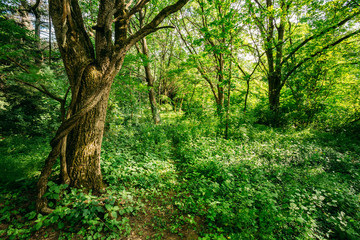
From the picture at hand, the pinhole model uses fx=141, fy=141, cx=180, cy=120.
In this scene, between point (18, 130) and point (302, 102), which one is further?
point (302, 102)

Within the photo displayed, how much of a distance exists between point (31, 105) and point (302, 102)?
50.0 feet

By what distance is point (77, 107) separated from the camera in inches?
95.3

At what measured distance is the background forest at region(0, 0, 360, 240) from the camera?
90.5 inches

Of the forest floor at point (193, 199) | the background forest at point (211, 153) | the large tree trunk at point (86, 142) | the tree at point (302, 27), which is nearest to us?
the forest floor at point (193, 199)

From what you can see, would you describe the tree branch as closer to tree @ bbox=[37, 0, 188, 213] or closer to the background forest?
the background forest

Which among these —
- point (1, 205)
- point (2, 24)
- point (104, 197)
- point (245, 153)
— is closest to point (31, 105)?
point (2, 24)

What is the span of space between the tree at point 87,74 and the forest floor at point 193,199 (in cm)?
30

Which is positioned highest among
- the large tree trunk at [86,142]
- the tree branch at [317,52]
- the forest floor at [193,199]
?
the tree branch at [317,52]

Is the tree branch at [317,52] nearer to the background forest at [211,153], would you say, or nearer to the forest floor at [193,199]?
the background forest at [211,153]

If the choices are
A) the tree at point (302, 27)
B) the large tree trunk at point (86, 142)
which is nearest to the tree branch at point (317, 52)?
the tree at point (302, 27)

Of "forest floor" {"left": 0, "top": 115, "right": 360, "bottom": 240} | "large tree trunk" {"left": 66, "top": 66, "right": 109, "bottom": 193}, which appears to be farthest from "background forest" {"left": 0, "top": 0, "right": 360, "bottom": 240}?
"large tree trunk" {"left": 66, "top": 66, "right": 109, "bottom": 193}

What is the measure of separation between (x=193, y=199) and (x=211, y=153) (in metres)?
1.95

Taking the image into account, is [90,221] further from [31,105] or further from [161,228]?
[31,105]

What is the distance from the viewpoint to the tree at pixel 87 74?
2.25m
